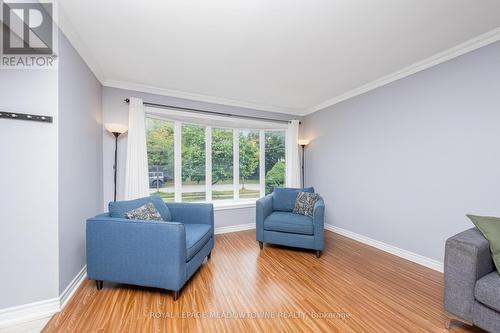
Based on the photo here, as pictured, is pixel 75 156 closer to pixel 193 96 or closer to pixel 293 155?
Answer: pixel 193 96

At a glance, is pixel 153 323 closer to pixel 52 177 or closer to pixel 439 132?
pixel 52 177

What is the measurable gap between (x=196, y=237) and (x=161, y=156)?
178cm

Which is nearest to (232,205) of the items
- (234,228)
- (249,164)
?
(234,228)

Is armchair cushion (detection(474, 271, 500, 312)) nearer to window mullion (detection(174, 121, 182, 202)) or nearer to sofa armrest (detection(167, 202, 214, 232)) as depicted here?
sofa armrest (detection(167, 202, 214, 232))

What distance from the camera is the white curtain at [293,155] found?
4160 mm


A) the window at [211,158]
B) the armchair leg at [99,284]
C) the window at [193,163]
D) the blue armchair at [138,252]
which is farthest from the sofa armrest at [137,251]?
the window at [193,163]

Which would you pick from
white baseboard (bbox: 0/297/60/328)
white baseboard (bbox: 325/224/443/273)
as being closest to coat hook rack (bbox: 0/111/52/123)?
white baseboard (bbox: 0/297/60/328)

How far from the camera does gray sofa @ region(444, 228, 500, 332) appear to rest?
4.22ft

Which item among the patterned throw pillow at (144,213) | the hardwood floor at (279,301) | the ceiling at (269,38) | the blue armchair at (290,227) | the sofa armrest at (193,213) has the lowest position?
the hardwood floor at (279,301)

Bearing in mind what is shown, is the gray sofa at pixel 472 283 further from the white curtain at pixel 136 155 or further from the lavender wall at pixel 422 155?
the white curtain at pixel 136 155

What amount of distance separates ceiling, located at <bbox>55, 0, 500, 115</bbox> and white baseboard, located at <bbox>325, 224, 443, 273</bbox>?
7.62 feet

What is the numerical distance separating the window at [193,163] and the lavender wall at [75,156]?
1.30 metres

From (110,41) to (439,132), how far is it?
3728mm

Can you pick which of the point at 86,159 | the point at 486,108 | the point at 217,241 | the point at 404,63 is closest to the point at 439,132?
the point at 486,108
